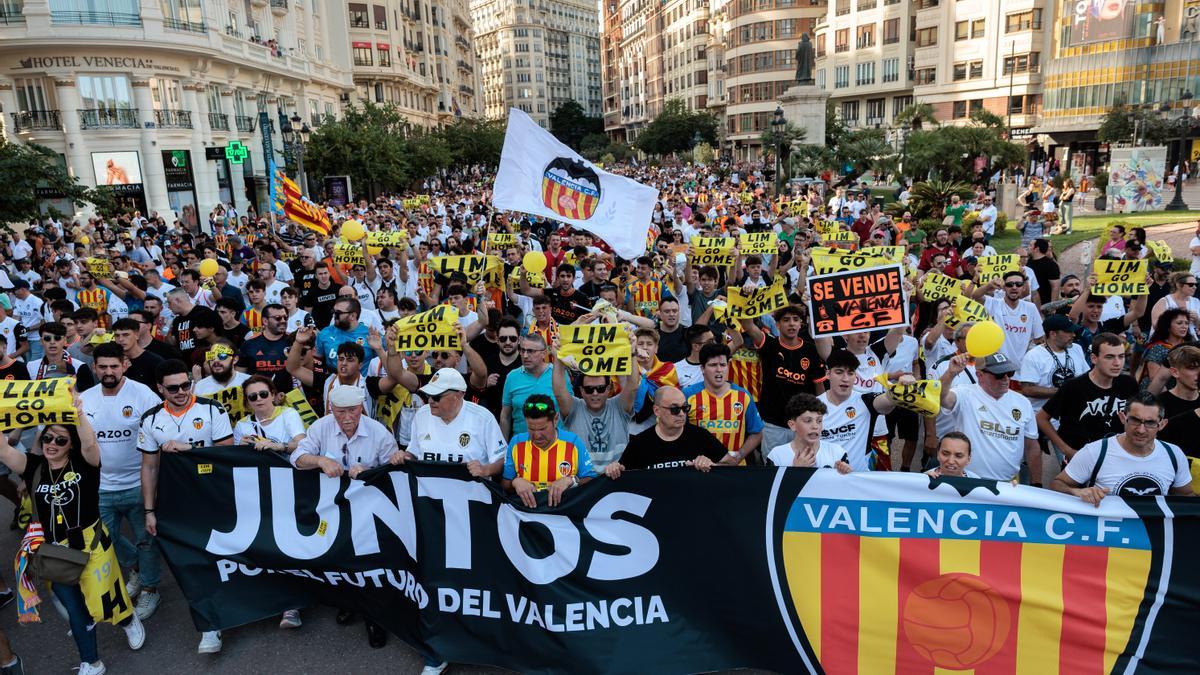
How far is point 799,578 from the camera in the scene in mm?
4500

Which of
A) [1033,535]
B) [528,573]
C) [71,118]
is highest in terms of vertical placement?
[71,118]

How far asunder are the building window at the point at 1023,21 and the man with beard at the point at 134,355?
6778 centimetres

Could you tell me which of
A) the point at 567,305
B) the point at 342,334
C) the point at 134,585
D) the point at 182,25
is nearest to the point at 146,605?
the point at 134,585

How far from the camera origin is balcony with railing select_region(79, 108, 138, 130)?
3391 centimetres

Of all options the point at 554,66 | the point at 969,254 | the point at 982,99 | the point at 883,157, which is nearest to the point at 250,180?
the point at 883,157

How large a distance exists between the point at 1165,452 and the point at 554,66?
607 feet

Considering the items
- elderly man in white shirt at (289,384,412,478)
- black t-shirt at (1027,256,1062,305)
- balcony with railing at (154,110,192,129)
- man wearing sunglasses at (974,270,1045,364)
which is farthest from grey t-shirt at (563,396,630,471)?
balcony with railing at (154,110,192,129)

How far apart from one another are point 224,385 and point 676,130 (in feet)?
259

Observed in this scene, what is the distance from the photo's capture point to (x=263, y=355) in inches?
293

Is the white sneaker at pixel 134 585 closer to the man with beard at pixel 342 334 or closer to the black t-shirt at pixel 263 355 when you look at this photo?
the black t-shirt at pixel 263 355

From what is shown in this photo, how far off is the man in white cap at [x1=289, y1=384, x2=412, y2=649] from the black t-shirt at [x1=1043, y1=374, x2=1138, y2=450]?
4.73 metres

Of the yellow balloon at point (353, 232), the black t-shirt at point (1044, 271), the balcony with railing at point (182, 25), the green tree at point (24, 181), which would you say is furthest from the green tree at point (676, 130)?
the black t-shirt at point (1044, 271)

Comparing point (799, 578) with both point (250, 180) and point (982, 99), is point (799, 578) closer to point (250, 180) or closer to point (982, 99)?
point (250, 180)

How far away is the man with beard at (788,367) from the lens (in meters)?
6.61
